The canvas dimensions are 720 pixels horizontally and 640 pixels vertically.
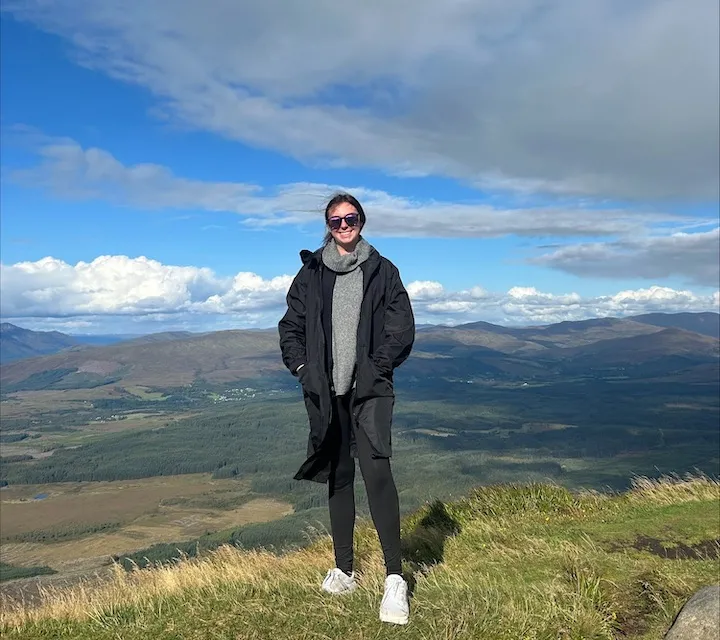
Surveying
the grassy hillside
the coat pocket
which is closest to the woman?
the coat pocket

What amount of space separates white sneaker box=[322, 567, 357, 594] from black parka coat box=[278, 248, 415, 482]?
1027 mm

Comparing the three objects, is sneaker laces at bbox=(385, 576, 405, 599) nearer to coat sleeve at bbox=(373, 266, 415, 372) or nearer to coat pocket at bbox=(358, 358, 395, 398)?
coat pocket at bbox=(358, 358, 395, 398)

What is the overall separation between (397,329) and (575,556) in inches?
152

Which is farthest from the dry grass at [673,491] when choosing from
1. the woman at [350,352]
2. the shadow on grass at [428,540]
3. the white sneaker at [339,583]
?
the woman at [350,352]

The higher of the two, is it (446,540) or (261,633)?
(261,633)

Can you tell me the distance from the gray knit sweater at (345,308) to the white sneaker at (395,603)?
178cm

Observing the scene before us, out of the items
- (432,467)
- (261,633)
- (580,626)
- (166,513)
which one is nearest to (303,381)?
(261,633)

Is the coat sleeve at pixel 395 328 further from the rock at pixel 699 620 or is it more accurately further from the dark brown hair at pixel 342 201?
the rock at pixel 699 620

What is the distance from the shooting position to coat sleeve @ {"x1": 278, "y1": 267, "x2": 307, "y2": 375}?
5.49 metres

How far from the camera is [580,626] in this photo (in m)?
4.79

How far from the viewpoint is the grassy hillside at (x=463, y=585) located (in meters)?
4.75

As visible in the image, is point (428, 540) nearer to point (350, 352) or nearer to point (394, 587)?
point (394, 587)

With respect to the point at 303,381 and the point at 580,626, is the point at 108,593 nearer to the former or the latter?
the point at 303,381

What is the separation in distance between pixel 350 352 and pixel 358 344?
0.12 metres
